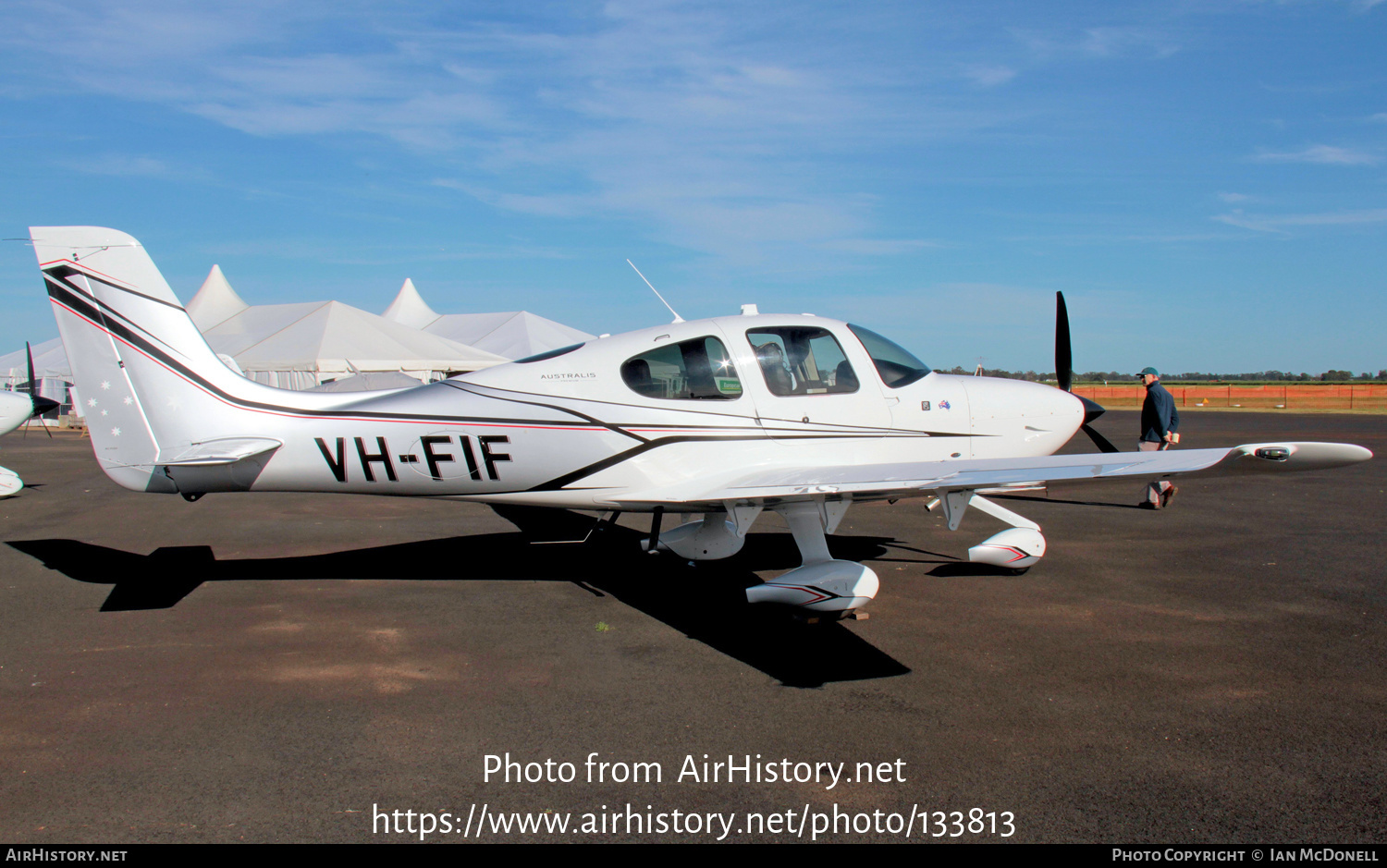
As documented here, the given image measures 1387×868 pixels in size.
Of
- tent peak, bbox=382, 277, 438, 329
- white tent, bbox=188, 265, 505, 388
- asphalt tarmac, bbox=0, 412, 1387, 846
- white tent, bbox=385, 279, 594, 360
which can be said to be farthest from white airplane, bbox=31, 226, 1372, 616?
tent peak, bbox=382, 277, 438, 329

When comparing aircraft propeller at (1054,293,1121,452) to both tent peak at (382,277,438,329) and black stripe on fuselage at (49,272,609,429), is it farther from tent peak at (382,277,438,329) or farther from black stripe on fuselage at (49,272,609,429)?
tent peak at (382,277,438,329)

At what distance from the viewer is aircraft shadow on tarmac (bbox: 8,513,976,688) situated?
5.39 metres

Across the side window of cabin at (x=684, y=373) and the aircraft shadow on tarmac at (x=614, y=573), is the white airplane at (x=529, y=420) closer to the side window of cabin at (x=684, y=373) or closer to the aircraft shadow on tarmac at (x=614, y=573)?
the side window of cabin at (x=684, y=373)

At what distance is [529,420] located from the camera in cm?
636

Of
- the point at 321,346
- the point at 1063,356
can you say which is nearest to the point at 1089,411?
the point at 1063,356

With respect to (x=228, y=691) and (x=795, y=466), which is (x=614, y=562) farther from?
(x=228, y=691)

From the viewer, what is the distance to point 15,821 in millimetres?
3289

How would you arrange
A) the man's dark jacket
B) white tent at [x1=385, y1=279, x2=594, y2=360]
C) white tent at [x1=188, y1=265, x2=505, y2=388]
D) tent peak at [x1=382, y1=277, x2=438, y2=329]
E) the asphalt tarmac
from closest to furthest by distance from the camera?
1. the asphalt tarmac
2. the man's dark jacket
3. white tent at [x1=188, y1=265, x2=505, y2=388]
4. white tent at [x1=385, y1=279, x2=594, y2=360]
5. tent peak at [x1=382, y1=277, x2=438, y2=329]

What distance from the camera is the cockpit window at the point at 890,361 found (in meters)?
6.97

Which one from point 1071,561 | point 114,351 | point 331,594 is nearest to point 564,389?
point 331,594

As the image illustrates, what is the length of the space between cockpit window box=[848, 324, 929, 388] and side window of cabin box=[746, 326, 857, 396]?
30cm

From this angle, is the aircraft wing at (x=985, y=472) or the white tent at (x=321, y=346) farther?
the white tent at (x=321, y=346)

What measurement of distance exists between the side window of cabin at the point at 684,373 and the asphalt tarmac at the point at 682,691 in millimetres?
1700

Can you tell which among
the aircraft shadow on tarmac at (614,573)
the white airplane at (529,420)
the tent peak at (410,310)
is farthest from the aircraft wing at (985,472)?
the tent peak at (410,310)
